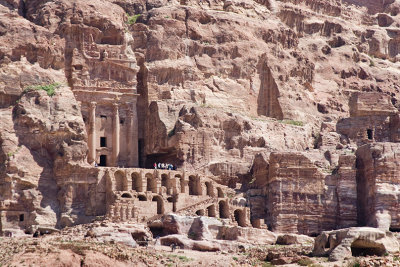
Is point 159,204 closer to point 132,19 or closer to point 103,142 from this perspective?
point 103,142

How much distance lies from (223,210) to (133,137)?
1265 cm

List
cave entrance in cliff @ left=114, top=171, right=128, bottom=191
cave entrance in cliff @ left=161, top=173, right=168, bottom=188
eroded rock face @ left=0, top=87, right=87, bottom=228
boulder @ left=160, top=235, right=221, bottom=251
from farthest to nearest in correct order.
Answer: cave entrance in cliff @ left=161, top=173, right=168, bottom=188
cave entrance in cliff @ left=114, top=171, right=128, bottom=191
eroded rock face @ left=0, top=87, right=87, bottom=228
boulder @ left=160, top=235, right=221, bottom=251

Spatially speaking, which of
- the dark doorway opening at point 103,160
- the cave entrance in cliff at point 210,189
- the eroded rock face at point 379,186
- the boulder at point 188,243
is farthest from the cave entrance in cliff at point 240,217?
the dark doorway opening at point 103,160

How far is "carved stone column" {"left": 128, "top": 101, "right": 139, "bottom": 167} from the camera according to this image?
104 meters

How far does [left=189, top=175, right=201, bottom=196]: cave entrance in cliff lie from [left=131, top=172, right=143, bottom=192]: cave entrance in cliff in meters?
4.75

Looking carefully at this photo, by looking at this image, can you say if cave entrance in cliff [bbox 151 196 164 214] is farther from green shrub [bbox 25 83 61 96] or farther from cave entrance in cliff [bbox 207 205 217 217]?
green shrub [bbox 25 83 61 96]

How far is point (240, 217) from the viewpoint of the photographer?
97375 mm

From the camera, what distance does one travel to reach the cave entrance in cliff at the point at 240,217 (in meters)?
96.8

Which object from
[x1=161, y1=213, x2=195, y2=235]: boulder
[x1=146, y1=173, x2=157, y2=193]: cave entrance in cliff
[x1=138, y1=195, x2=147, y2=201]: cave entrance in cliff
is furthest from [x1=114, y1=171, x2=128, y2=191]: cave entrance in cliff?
[x1=161, y1=213, x2=195, y2=235]: boulder

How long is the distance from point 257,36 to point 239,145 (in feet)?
44.2

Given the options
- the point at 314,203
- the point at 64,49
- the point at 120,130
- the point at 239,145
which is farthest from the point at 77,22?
the point at 314,203

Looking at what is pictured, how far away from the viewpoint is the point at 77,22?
339 ft

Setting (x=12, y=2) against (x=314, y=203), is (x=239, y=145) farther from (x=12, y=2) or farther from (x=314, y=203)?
(x=12, y=2)

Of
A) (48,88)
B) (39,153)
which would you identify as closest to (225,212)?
(39,153)
